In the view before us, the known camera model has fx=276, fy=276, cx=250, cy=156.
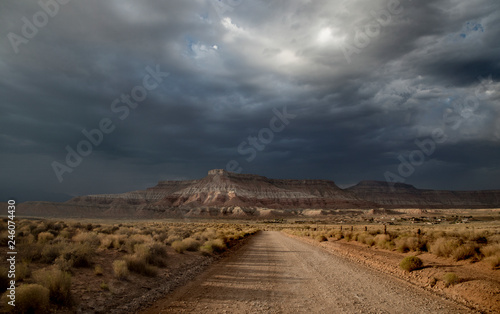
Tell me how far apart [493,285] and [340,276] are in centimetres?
458

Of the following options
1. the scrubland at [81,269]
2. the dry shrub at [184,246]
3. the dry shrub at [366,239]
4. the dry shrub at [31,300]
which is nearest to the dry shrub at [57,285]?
the scrubland at [81,269]

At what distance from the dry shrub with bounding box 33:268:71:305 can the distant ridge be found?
10843 centimetres

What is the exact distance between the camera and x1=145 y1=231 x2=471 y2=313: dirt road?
684cm

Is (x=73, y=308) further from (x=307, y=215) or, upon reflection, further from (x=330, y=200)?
(x=330, y=200)

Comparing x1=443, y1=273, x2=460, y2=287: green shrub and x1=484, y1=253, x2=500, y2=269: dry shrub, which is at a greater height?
x1=484, y1=253, x2=500, y2=269: dry shrub

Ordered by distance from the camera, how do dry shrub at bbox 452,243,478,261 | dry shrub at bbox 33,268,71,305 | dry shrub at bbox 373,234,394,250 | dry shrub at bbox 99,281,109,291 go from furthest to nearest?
dry shrub at bbox 373,234,394,250, dry shrub at bbox 452,243,478,261, dry shrub at bbox 99,281,109,291, dry shrub at bbox 33,268,71,305

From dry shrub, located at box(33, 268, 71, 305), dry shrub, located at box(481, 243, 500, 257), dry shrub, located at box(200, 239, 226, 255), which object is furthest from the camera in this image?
dry shrub, located at box(200, 239, 226, 255)

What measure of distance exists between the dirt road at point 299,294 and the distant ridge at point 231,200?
10539 centimetres

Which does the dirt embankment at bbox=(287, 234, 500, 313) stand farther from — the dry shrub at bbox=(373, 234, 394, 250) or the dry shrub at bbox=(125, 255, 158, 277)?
the dry shrub at bbox=(125, 255, 158, 277)

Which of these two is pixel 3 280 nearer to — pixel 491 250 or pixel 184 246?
pixel 184 246

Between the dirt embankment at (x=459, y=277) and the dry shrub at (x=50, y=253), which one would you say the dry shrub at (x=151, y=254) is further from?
the dirt embankment at (x=459, y=277)

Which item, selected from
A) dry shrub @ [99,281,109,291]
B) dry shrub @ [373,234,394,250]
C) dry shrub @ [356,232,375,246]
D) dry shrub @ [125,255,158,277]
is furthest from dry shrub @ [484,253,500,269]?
dry shrub @ [99,281,109,291]

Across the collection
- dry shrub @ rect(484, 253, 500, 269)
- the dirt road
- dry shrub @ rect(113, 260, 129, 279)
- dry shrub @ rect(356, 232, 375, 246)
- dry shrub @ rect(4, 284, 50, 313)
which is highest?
dry shrub @ rect(4, 284, 50, 313)

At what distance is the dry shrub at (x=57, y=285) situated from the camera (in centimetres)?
654
